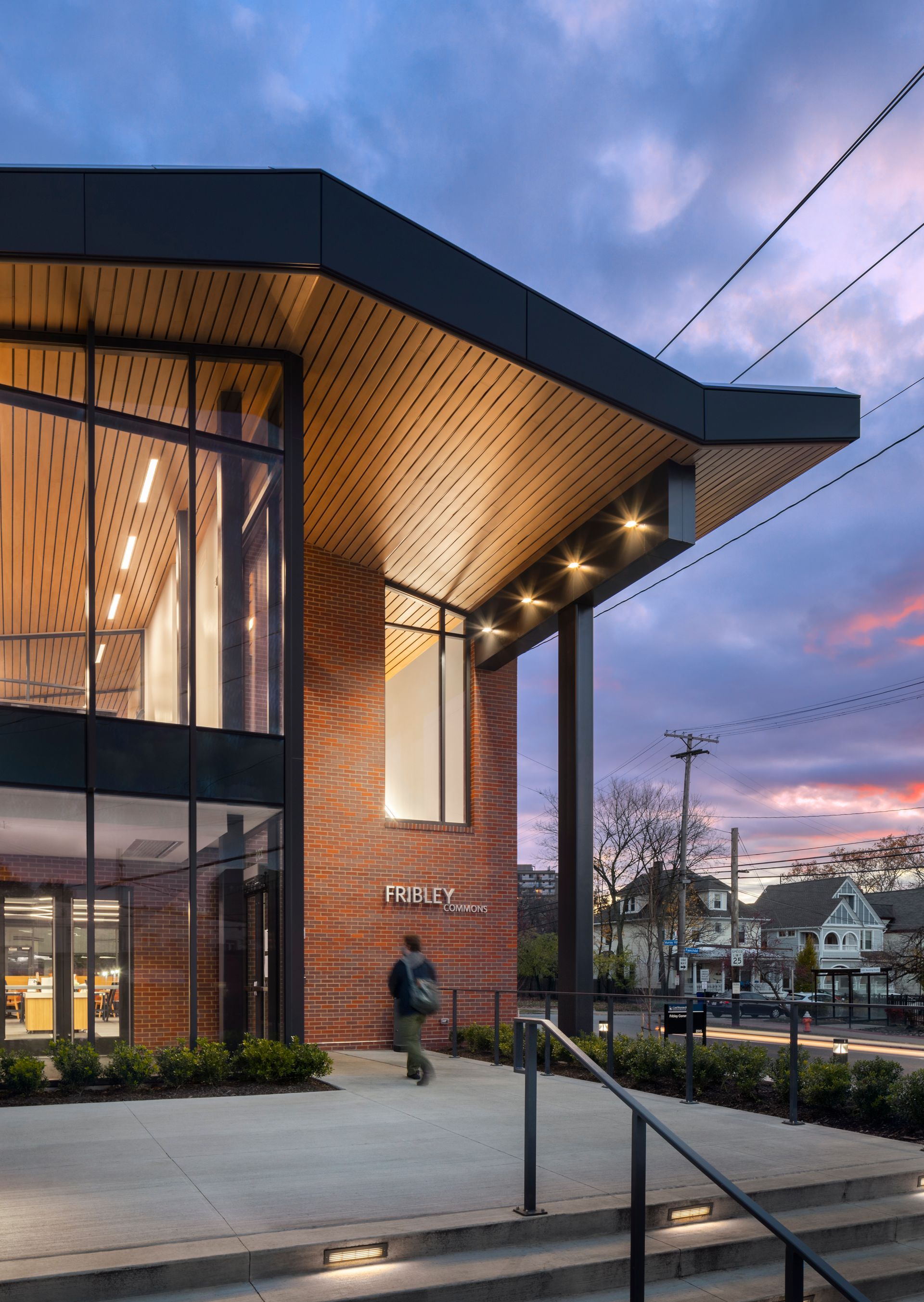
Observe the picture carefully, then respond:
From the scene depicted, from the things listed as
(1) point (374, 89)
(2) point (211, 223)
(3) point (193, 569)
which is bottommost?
(3) point (193, 569)

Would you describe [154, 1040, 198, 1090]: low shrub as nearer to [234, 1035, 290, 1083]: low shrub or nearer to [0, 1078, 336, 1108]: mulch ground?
[0, 1078, 336, 1108]: mulch ground

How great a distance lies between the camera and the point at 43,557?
11570 millimetres

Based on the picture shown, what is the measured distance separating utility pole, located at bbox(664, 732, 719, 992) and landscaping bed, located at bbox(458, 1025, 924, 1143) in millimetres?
29750

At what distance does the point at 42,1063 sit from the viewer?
10203 mm

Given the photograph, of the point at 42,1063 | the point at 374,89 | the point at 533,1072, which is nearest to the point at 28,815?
the point at 42,1063

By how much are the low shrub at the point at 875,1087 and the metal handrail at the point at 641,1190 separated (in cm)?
372

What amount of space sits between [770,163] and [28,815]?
219ft

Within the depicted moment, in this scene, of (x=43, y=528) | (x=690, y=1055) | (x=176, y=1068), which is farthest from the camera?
(x=43, y=528)

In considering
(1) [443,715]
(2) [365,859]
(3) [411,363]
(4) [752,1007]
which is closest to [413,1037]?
(4) [752,1007]

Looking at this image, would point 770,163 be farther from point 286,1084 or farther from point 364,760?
point 286,1084

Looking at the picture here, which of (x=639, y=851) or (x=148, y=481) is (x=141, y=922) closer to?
(x=148, y=481)

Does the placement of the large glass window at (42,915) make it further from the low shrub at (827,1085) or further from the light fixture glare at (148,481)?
the low shrub at (827,1085)

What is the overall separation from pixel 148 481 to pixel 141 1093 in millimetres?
6218

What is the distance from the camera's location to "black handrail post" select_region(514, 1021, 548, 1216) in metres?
5.68
